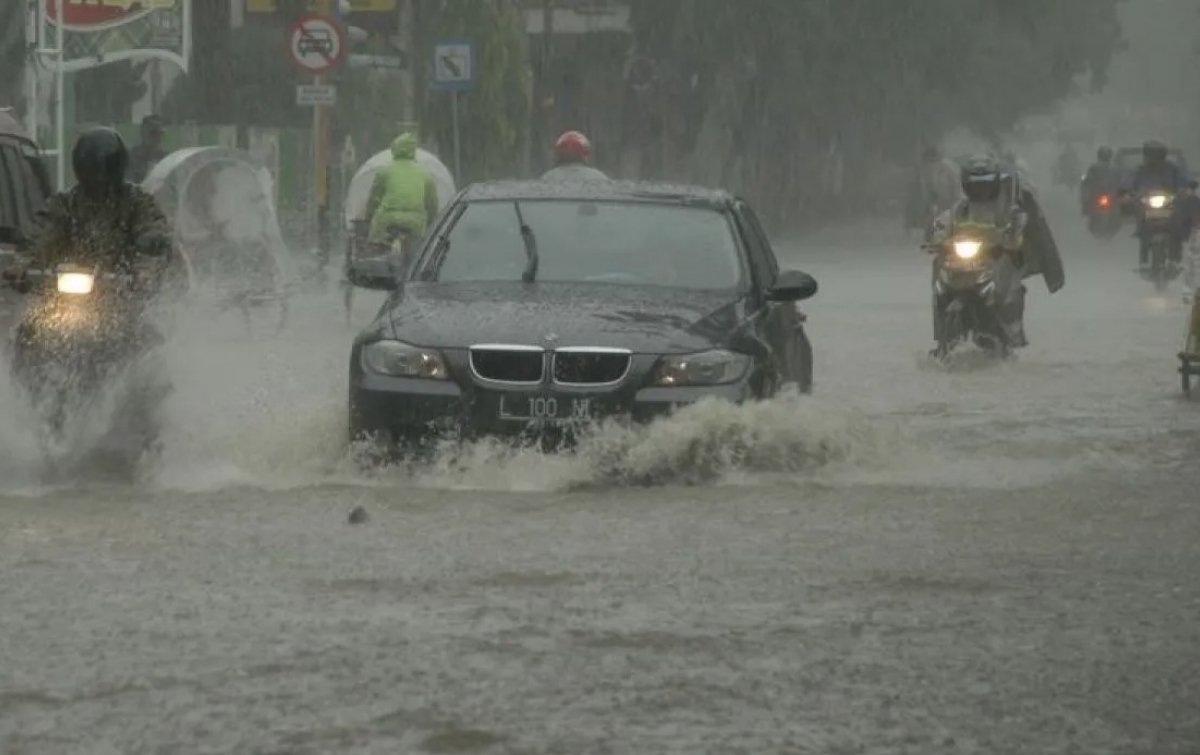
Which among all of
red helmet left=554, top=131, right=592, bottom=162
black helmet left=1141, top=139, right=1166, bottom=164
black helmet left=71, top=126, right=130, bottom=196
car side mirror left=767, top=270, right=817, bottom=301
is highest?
black helmet left=71, top=126, right=130, bottom=196

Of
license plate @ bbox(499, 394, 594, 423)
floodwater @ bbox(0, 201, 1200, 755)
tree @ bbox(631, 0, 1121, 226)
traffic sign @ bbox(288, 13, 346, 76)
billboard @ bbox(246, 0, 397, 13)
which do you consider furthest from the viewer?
tree @ bbox(631, 0, 1121, 226)

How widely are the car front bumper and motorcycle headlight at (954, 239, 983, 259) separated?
10.3 m

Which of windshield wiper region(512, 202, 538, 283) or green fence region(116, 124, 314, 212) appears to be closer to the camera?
windshield wiper region(512, 202, 538, 283)

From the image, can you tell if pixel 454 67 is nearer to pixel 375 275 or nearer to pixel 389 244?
pixel 389 244

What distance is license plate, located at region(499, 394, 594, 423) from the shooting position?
13.8 m

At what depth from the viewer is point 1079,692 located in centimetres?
859

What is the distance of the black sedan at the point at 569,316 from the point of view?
1386 cm

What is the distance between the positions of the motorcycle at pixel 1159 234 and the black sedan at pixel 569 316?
19761 millimetres

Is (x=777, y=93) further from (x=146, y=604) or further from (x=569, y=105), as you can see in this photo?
(x=146, y=604)

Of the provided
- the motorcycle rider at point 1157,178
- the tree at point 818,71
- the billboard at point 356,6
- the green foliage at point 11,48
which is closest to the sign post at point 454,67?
the green foliage at point 11,48

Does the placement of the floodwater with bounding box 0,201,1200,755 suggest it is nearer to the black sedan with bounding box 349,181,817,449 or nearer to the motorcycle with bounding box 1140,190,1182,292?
the black sedan with bounding box 349,181,817,449

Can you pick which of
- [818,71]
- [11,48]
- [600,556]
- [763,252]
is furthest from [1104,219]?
[600,556]

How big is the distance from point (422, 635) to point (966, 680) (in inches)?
62.7

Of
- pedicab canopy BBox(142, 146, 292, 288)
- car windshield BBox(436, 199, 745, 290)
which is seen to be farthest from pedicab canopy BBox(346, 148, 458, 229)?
car windshield BBox(436, 199, 745, 290)
